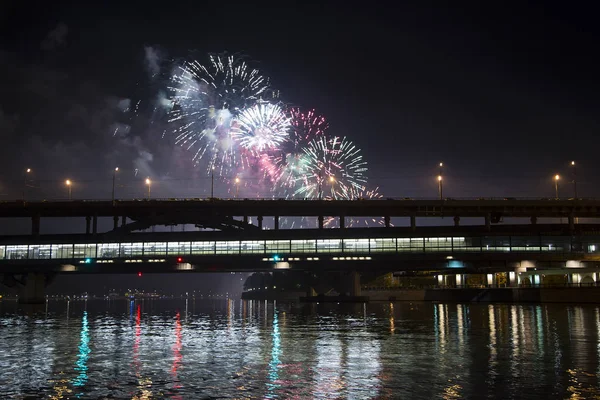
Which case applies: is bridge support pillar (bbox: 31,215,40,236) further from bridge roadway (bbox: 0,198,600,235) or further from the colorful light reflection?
the colorful light reflection

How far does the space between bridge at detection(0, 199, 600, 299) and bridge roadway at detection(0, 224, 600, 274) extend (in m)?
0.19

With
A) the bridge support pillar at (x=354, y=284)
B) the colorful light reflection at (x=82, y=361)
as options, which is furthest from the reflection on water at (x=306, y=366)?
the bridge support pillar at (x=354, y=284)

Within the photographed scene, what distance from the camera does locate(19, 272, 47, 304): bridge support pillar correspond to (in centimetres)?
12938

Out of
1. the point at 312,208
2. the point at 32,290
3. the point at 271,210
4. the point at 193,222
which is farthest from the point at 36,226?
the point at 312,208

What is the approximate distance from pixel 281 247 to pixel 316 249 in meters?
6.80

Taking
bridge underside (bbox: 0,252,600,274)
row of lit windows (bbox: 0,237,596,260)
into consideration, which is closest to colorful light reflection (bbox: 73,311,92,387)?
row of lit windows (bbox: 0,237,596,260)

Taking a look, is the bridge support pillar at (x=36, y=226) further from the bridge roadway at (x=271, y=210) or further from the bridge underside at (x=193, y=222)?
the bridge underside at (x=193, y=222)

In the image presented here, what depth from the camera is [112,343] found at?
3328 cm

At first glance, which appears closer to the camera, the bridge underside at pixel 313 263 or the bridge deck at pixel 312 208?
the bridge underside at pixel 313 263

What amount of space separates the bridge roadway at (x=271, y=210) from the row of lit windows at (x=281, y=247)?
12.6 ft

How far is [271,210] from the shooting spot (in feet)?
416

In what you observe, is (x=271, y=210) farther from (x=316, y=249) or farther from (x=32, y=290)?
(x=32, y=290)

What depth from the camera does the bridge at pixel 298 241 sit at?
12175cm

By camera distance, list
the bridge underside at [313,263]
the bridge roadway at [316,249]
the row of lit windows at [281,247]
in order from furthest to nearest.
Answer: the row of lit windows at [281,247] < the bridge roadway at [316,249] < the bridge underside at [313,263]
